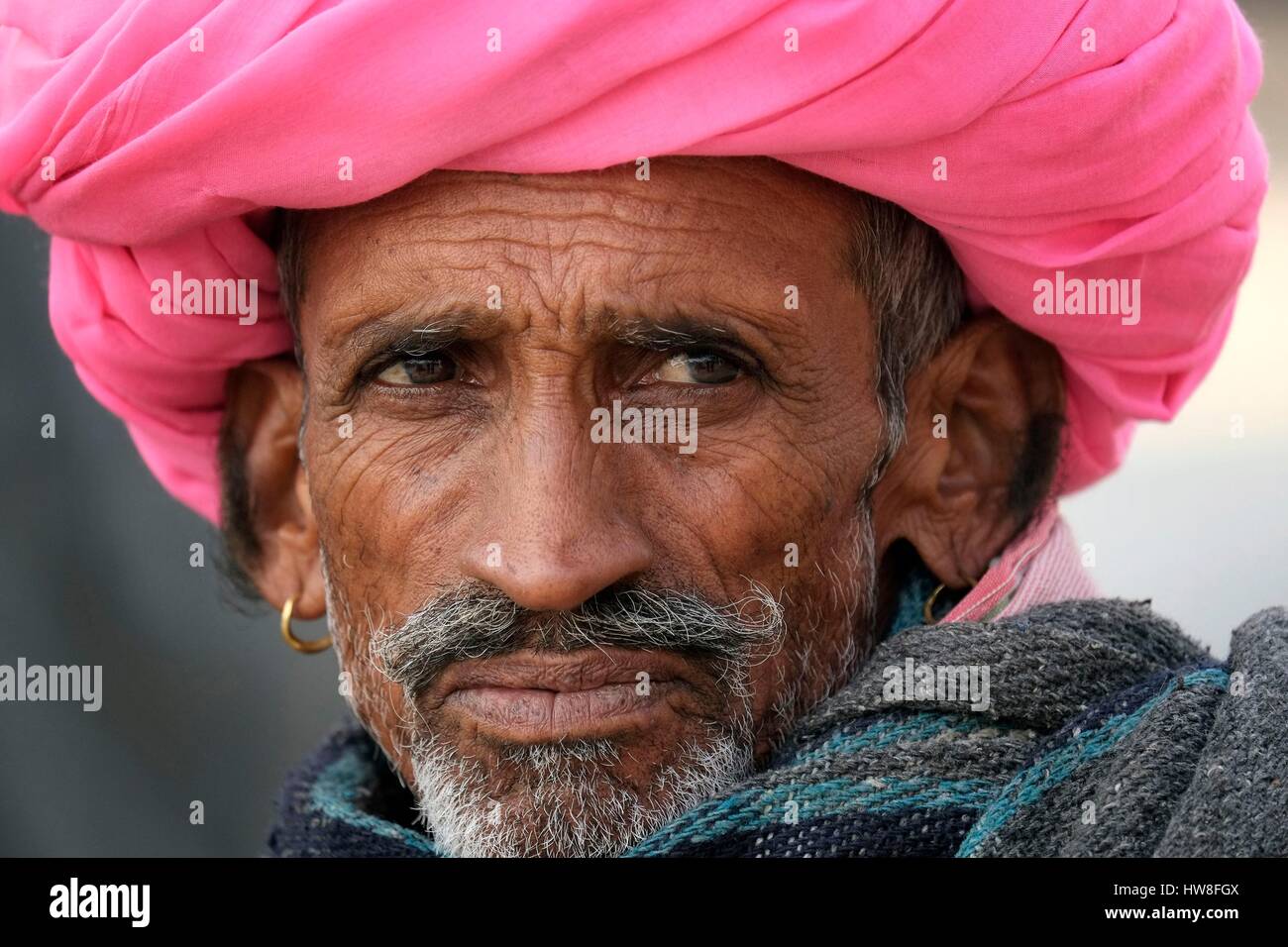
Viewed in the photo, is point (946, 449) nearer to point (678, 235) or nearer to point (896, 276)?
point (896, 276)

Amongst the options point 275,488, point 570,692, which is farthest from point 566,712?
point 275,488

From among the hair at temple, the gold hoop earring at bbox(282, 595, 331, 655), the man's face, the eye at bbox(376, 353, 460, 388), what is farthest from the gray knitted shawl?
the gold hoop earring at bbox(282, 595, 331, 655)

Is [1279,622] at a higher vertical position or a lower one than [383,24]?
lower

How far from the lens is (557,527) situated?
2.28 m

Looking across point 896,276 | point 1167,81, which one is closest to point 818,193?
point 896,276

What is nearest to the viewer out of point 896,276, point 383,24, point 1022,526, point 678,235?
point 383,24

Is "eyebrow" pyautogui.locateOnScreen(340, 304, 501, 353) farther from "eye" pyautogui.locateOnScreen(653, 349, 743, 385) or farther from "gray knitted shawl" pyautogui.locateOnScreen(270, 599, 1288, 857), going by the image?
"gray knitted shawl" pyautogui.locateOnScreen(270, 599, 1288, 857)

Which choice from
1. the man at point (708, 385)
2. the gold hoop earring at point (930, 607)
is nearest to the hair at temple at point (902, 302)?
the man at point (708, 385)

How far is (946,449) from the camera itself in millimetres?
2779

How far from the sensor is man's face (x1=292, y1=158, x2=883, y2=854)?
2.35m

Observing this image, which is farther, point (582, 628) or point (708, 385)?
point (708, 385)

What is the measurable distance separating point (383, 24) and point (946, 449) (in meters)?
1.21

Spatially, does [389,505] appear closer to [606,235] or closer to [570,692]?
[570,692]

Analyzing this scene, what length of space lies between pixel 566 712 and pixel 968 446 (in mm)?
952
